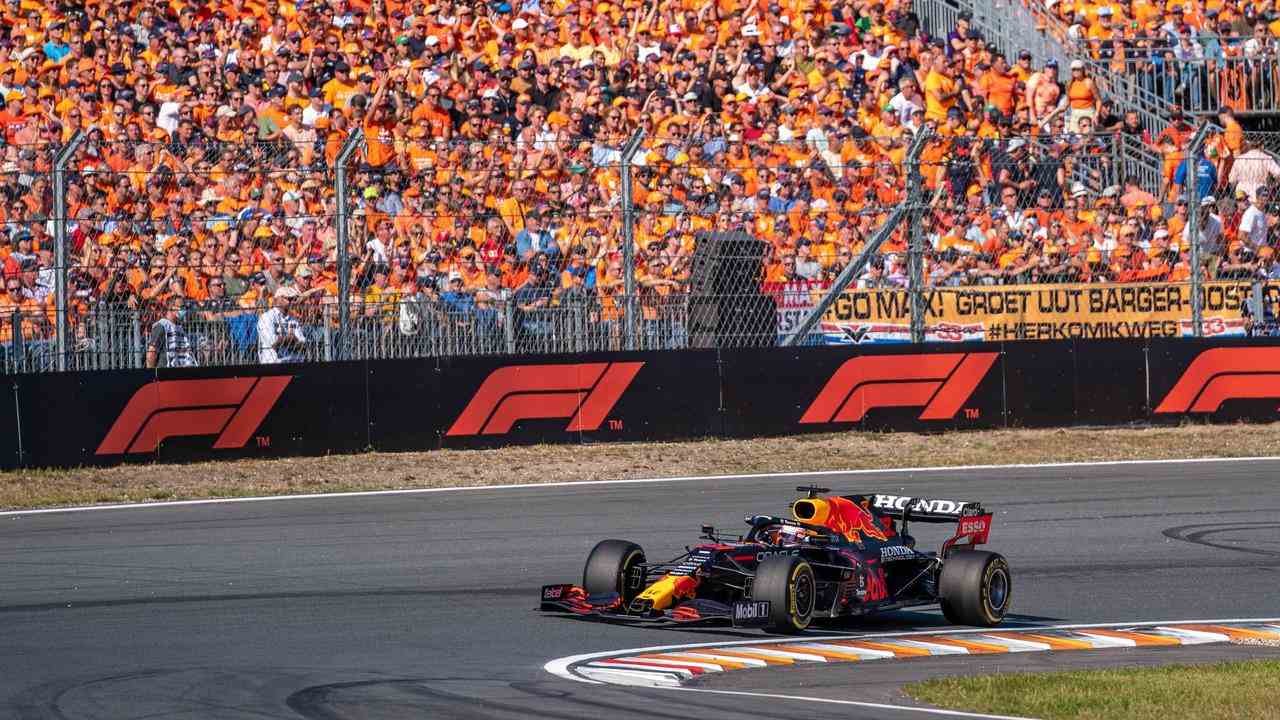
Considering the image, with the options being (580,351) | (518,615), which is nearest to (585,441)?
(580,351)

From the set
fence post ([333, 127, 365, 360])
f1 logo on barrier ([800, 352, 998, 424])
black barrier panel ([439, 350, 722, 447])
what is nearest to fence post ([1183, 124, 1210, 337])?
f1 logo on barrier ([800, 352, 998, 424])

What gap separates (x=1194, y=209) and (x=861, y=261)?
374 centimetres

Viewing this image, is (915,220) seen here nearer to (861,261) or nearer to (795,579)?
(861,261)

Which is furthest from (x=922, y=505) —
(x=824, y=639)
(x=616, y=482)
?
(x=616, y=482)

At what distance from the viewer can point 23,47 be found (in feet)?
75.2

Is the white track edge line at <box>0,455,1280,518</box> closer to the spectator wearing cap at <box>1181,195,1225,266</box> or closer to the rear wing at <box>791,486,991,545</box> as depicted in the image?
the spectator wearing cap at <box>1181,195,1225,266</box>

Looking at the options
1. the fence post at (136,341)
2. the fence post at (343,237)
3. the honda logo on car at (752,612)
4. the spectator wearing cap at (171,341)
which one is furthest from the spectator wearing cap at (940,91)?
the honda logo on car at (752,612)

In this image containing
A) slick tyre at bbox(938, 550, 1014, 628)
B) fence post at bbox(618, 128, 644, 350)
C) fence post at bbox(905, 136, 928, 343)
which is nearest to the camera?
slick tyre at bbox(938, 550, 1014, 628)

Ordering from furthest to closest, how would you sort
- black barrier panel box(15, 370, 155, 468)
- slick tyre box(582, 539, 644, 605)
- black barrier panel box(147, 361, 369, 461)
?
black barrier panel box(147, 361, 369, 461) → black barrier panel box(15, 370, 155, 468) → slick tyre box(582, 539, 644, 605)

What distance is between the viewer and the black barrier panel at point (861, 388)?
61.2 ft

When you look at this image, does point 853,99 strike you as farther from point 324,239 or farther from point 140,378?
point 140,378

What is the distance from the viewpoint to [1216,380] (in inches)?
760

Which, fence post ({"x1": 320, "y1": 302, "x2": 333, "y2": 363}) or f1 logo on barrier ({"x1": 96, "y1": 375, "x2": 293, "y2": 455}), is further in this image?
fence post ({"x1": 320, "y1": 302, "x2": 333, "y2": 363})

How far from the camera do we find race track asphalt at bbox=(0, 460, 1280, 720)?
7180 mm
